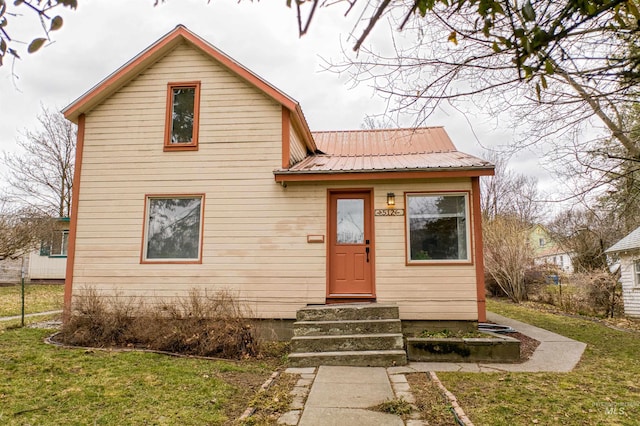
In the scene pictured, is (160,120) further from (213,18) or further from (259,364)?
(213,18)

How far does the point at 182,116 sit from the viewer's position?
8.48 m

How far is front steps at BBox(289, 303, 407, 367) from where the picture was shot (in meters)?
5.64

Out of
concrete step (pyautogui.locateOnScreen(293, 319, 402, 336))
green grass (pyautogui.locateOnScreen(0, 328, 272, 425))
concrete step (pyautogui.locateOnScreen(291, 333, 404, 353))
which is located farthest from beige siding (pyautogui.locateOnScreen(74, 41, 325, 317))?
green grass (pyautogui.locateOnScreen(0, 328, 272, 425))

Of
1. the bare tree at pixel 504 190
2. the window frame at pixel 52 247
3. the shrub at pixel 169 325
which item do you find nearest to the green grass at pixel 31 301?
the shrub at pixel 169 325

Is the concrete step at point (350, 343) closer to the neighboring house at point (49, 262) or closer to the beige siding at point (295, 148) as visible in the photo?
the beige siding at point (295, 148)

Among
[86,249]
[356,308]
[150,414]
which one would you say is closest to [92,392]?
[150,414]

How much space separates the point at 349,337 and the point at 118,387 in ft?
10.5

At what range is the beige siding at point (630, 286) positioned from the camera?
507 inches

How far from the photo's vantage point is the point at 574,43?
11.3 feet

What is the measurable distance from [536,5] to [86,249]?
8.63 metres

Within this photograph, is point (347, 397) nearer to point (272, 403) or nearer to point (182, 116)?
point (272, 403)

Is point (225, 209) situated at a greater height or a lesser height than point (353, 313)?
greater

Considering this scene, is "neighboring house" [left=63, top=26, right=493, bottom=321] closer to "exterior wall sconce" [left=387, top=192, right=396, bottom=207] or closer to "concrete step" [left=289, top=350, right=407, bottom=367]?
"exterior wall sconce" [left=387, top=192, right=396, bottom=207]

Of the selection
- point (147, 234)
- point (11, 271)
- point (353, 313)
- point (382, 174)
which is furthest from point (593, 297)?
point (11, 271)
